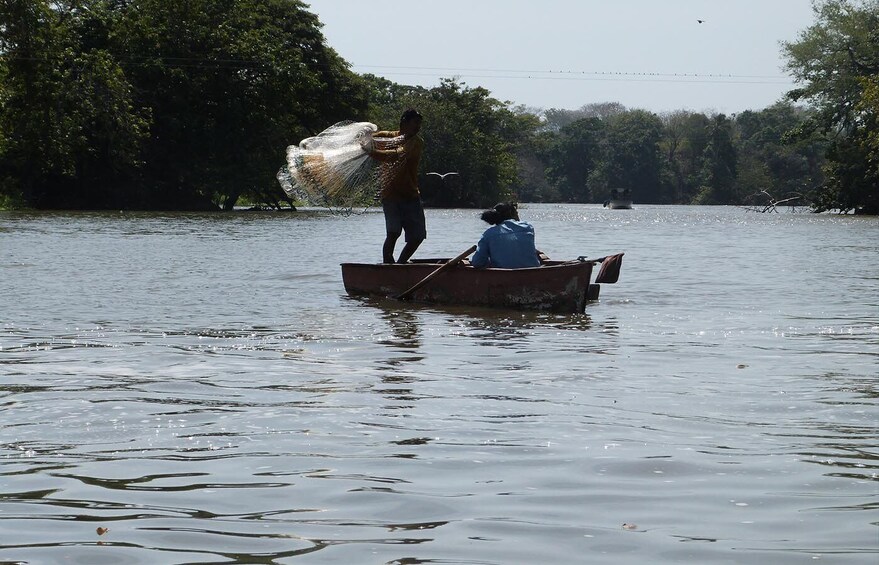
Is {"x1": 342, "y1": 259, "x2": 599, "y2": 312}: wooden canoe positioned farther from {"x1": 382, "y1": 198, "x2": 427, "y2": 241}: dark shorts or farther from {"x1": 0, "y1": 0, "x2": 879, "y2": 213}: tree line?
{"x1": 0, "y1": 0, "x2": 879, "y2": 213}: tree line

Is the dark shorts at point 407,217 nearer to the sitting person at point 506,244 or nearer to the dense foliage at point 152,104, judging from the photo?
the sitting person at point 506,244

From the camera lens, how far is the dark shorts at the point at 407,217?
15.2 meters

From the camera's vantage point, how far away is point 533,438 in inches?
232

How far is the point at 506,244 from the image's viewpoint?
13.6 metres

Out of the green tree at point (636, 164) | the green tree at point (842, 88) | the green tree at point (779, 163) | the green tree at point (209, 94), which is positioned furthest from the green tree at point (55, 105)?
the green tree at point (636, 164)

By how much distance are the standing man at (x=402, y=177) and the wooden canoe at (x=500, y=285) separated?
437 mm

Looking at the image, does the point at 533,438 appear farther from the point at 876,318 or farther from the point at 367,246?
the point at 367,246

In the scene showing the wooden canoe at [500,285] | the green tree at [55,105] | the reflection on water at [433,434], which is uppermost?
the green tree at [55,105]

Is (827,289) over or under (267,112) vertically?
under

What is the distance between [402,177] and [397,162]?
0.23 m

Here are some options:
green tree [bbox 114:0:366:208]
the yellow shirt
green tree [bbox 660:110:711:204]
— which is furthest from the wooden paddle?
green tree [bbox 660:110:711:204]

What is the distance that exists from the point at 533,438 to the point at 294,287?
444 inches

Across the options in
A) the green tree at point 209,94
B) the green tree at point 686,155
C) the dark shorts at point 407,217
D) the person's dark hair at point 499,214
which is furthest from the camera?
the green tree at point 686,155

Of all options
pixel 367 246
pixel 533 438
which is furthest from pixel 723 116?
pixel 533 438
